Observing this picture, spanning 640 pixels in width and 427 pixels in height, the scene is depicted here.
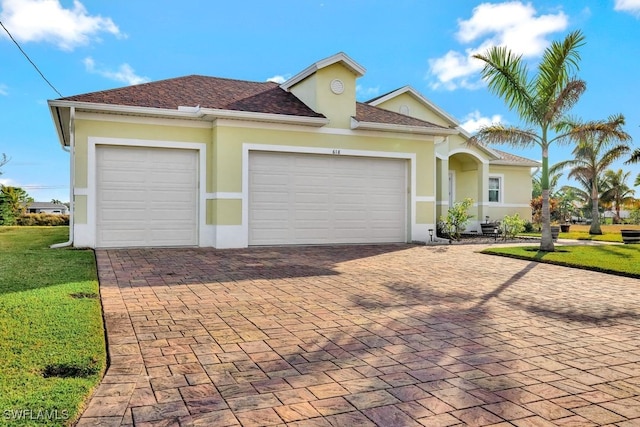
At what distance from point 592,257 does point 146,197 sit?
11.9m

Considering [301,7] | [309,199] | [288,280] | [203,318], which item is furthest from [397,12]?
[203,318]

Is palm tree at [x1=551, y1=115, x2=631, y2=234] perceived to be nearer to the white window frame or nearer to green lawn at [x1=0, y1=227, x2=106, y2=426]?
the white window frame

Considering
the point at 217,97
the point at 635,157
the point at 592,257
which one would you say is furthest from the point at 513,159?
the point at 217,97

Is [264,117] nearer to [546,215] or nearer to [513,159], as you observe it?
[546,215]

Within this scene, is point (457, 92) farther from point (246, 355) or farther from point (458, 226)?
point (246, 355)

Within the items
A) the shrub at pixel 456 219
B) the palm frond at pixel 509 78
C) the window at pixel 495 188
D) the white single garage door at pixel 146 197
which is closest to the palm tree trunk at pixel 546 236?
the palm frond at pixel 509 78

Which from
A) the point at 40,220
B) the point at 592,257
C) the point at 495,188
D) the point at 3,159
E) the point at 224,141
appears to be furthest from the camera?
the point at 40,220

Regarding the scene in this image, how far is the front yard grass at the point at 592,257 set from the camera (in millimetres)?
10039

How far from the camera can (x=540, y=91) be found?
13.5 metres

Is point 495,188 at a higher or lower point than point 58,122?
lower

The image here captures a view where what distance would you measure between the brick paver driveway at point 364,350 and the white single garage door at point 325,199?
527cm

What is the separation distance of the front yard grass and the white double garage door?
3.85 metres

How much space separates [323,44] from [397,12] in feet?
14.6

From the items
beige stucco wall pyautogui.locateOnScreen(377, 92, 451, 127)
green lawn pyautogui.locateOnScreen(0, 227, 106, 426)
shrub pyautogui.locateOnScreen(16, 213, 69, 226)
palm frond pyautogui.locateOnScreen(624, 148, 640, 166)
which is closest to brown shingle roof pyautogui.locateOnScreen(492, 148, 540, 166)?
beige stucco wall pyautogui.locateOnScreen(377, 92, 451, 127)
